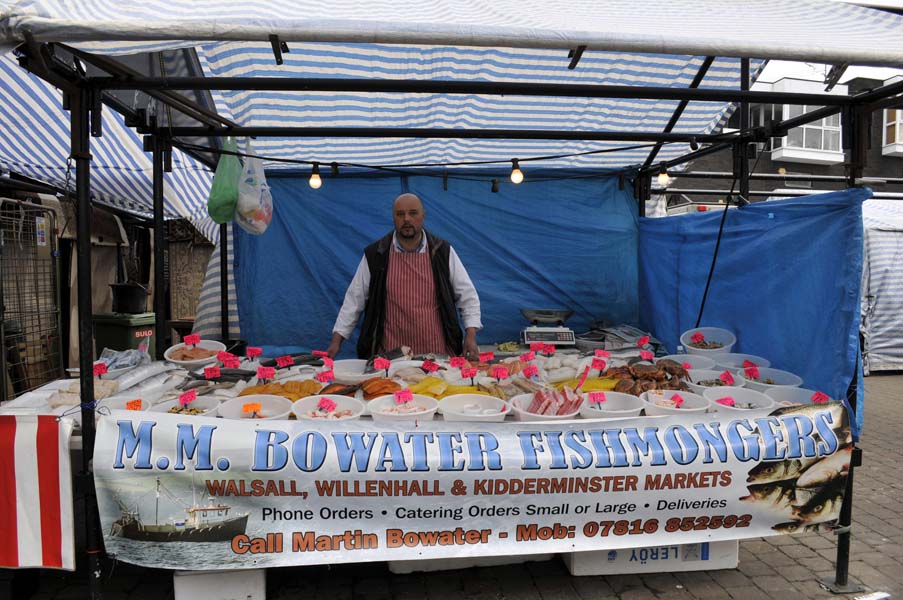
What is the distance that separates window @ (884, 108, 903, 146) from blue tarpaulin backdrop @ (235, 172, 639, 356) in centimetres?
1891

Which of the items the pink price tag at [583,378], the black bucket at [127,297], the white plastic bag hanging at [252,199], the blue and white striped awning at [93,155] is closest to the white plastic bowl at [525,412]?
the pink price tag at [583,378]

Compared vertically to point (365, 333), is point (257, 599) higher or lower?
lower

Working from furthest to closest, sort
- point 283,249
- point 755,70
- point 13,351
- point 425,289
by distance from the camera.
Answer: point 283,249
point 13,351
point 425,289
point 755,70

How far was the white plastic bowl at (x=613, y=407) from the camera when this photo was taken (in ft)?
8.88

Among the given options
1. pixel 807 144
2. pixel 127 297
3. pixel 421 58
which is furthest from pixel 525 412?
pixel 807 144

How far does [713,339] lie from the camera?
14.8 ft

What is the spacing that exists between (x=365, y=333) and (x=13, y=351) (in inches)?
169

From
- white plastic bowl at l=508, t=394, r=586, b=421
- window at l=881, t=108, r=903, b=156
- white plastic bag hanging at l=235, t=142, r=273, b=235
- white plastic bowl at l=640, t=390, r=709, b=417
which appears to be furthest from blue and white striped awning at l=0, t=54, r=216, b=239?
window at l=881, t=108, r=903, b=156

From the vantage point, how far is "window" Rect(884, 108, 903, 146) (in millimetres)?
18578

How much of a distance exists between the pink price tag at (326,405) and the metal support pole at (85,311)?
105 cm

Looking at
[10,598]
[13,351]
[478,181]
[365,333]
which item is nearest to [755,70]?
[478,181]

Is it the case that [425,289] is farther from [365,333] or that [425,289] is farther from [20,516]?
[20,516]

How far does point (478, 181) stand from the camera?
6379mm

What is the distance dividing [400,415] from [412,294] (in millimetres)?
2170
